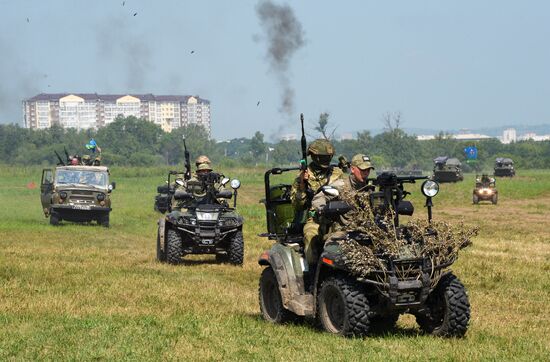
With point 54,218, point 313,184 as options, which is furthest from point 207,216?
point 54,218

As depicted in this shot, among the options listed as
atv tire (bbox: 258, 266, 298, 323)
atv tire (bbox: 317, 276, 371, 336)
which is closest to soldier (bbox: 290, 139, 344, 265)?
atv tire (bbox: 317, 276, 371, 336)

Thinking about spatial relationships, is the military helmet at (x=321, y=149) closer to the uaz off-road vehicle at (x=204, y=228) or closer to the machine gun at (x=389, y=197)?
the machine gun at (x=389, y=197)

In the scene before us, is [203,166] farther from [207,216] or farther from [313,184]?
[313,184]

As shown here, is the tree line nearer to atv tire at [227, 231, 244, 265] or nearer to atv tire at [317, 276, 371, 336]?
atv tire at [227, 231, 244, 265]

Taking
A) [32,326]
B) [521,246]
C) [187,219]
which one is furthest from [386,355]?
[521,246]

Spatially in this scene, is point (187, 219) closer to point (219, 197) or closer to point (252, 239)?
point (219, 197)

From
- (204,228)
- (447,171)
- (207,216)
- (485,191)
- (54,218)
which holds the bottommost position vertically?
(485,191)

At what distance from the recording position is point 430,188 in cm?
991

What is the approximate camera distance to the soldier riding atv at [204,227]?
1989cm

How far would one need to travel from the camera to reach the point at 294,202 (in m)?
10.9

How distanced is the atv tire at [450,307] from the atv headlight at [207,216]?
33.9ft

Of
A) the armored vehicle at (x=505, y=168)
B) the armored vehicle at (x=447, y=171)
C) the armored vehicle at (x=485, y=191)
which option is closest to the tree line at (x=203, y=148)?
the armored vehicle at (x=505, y=168)

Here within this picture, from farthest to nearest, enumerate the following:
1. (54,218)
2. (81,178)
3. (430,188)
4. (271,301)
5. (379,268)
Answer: (81,178)
(54,218)
(271,301)
(430,188)
(379,268)

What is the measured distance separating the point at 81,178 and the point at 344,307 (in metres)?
25.7
